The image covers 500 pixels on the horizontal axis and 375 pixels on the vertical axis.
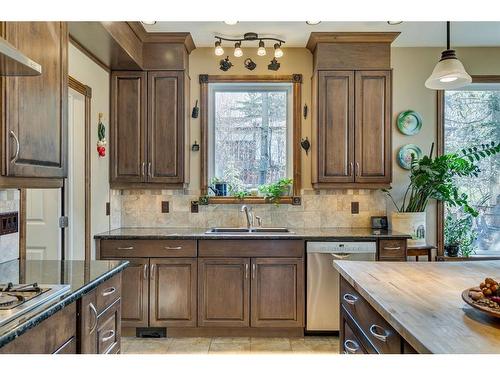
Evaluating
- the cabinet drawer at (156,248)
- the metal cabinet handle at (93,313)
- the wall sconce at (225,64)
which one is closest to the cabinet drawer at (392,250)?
the cabinet drawer at (156,248)

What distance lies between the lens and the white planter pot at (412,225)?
3.77 m

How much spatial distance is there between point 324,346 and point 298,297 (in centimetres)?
42

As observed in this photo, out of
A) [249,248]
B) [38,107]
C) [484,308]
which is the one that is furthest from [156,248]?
[484,308]

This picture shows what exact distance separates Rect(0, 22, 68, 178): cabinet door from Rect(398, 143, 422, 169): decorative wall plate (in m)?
3.09

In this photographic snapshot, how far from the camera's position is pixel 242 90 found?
418cm

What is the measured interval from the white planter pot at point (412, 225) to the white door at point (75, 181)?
269 cm

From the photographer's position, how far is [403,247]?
3.49 metres

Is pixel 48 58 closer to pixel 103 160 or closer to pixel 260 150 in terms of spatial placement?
pixel 103 160

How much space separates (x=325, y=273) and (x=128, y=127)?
216 cm

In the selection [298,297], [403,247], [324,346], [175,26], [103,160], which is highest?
[175,26]

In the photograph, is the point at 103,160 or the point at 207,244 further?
the point at 103,160
